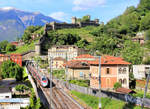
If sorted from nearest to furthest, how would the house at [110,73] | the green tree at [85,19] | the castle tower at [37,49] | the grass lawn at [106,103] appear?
the grass lawn at [106,103] → the house at [110,73] → the castle tower at [37,49] → the green tree at [85,19]

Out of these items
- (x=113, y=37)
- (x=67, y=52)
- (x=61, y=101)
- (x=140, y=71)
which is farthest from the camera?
(x=113, y=37)

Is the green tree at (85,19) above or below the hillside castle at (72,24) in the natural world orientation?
above

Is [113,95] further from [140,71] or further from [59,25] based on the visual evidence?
[59,25]

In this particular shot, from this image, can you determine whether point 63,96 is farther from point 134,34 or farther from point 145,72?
point 134,34

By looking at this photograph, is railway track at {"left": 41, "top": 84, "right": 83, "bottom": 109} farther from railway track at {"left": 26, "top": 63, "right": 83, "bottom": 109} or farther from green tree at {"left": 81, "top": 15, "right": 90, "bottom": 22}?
green tree at {"left": 81, "top": 15, "right": 90, "bottom": 22}

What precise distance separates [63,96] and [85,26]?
4546 inches

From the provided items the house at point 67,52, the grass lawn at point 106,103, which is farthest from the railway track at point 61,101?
the house at point 67,52

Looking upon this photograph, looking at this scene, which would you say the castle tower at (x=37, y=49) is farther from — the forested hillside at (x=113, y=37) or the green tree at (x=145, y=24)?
the green tree at (x=145, y=24)

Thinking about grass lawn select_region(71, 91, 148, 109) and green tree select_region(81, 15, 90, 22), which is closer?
grass lawn select_region(71, 91, 148, 109)

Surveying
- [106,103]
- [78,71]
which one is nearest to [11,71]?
[78,71]

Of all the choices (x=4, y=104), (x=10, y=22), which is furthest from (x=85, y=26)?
(x=4, y=104)

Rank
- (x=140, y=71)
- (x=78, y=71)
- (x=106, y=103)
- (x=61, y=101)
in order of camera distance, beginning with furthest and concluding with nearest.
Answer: (x=78, y=71)
(x=140, y=71)
(x=61, y=101)
(x=106, y=103)

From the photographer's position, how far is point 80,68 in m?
53.4

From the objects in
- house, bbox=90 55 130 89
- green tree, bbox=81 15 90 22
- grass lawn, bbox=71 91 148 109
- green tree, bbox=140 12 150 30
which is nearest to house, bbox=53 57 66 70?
house, bbox=90 55 130 89
